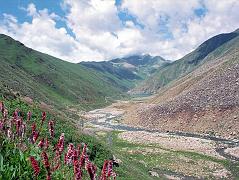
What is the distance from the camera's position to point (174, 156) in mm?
66938

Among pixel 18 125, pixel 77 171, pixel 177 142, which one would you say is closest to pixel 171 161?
pixel 177 142

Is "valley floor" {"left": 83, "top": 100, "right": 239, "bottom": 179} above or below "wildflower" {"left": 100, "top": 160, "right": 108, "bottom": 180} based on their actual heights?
below

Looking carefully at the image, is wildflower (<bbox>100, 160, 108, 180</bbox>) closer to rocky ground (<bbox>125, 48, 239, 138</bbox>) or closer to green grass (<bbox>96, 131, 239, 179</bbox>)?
green grass (<bbox>96, 131, 239, 179</bbox>)

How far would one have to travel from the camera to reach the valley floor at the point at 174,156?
172ft

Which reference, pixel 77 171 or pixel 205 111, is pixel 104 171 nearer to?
pixel 77 171

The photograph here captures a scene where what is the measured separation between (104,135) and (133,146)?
17984 mm

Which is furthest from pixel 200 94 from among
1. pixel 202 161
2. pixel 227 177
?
pixel 227 177

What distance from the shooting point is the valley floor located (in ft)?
172

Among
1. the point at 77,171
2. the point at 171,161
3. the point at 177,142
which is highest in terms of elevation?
the point at 77,171

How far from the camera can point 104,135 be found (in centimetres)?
9494

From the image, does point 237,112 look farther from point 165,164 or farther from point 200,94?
point 165,164

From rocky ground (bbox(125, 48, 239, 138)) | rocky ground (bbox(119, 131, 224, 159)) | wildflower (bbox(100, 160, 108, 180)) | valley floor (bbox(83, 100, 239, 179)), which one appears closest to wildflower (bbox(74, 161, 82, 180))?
wildflower (bbox(100, 160, 108, 180))

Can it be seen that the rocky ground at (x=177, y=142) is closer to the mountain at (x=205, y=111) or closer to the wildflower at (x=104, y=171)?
the mountain at (x=205, y=111)

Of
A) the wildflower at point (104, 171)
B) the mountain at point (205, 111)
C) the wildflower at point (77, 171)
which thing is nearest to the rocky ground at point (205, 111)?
the mountain at point (205, 111)
